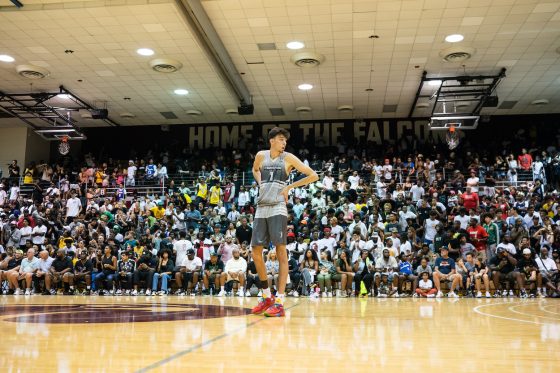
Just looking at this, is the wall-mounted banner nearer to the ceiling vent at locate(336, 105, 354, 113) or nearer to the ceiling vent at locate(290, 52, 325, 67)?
the ceiling vent at locate(336, 105, 354, 113)

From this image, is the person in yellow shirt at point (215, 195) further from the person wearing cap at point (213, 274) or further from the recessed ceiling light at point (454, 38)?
the recessed ceiling light at point (454, 38)

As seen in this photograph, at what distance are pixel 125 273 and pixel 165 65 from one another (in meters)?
6.21

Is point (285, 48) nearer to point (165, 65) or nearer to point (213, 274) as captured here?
point (165, 65)

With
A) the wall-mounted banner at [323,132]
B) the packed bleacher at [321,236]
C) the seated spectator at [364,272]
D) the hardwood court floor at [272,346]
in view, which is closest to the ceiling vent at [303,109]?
the wall-mounted banner at [323,132]

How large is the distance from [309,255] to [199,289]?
2585mm

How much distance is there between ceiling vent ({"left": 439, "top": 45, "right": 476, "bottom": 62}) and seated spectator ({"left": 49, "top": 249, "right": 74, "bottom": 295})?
11.0 meters

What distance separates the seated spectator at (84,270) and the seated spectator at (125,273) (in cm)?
68

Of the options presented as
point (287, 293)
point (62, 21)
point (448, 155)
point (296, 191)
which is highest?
point (62, 21)

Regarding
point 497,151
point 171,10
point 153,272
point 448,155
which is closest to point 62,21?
point 171,10

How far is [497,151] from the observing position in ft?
64.6

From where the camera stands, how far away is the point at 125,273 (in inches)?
449

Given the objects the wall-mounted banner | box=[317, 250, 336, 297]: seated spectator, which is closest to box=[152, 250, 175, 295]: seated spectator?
box=[317, 250, 336, 297]: seated spectator

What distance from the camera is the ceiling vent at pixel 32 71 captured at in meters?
14.7

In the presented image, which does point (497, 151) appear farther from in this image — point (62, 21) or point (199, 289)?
point (62, 21)
